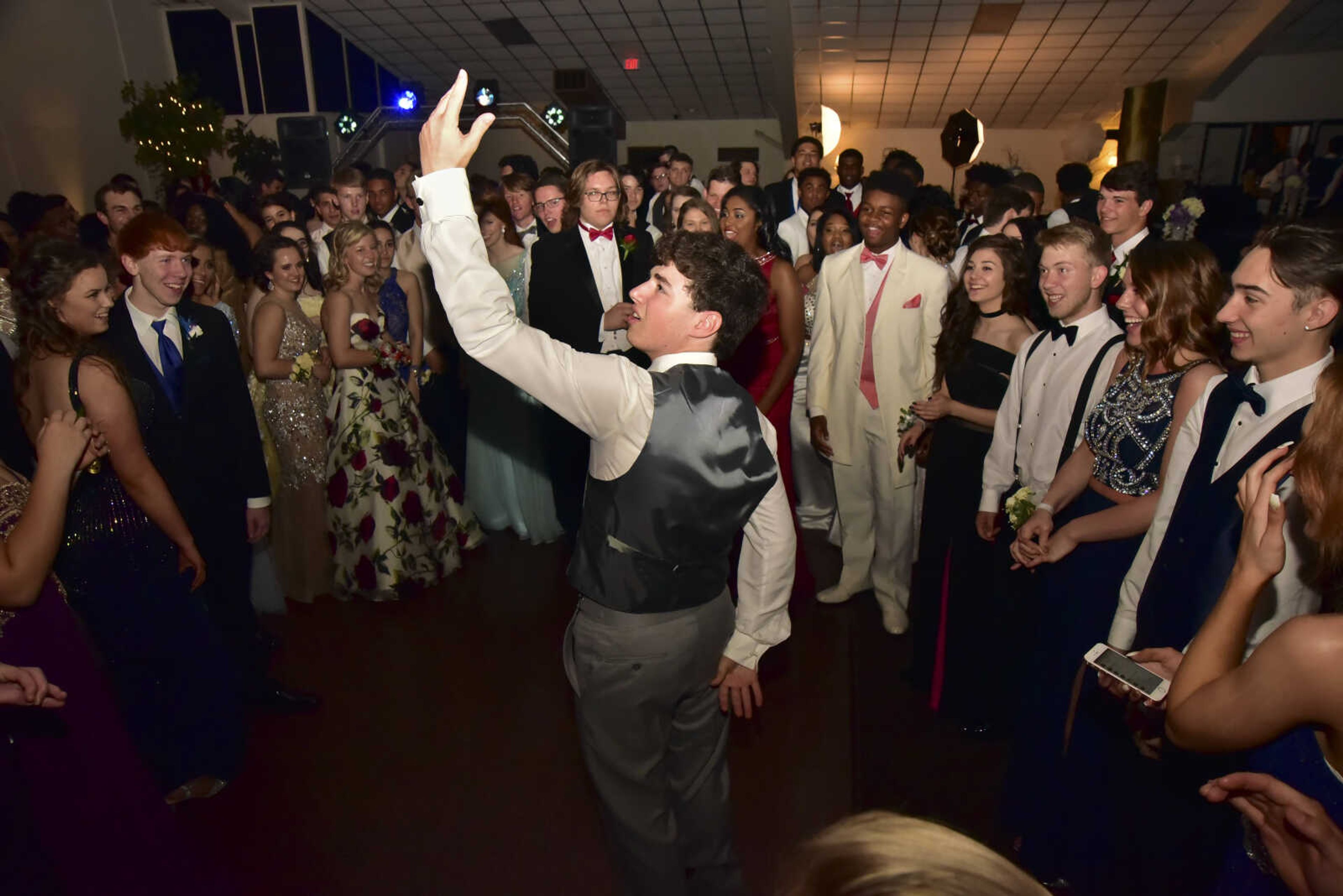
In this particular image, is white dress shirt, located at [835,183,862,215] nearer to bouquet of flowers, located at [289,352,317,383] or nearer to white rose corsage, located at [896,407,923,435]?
white rose corsage, located at [896,407,923,435]

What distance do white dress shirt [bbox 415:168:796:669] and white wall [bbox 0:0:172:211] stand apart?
9.00 meters

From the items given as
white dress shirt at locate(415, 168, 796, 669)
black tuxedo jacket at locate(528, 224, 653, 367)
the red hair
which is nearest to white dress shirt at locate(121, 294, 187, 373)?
the red hair

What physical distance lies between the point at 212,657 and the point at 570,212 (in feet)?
7.58

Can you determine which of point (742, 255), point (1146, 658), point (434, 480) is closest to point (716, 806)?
point (1146, 658)

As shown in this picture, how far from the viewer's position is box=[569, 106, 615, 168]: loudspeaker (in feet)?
33.1

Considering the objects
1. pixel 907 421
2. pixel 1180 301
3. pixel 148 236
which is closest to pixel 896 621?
pixel 907 421

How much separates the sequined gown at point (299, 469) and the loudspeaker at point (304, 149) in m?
9.21

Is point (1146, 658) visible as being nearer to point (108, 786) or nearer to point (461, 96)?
point (461, 96)

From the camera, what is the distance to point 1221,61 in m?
11.4

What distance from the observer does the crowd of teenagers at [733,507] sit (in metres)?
1.37

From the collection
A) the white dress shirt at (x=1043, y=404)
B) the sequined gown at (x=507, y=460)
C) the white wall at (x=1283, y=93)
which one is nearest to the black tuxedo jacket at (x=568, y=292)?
→ the sequined gown at (x=507, y=460)

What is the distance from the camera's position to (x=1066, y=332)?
7.45 feet

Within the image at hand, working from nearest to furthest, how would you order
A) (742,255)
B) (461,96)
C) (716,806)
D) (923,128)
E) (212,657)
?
(461,96), (742,255), (716,806), (212,657), (923,128)

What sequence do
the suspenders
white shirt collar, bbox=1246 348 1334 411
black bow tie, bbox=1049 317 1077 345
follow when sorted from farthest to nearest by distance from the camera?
black bow tie, bbox=1049 317 1077 345, the suspenders, white shirt collar, bbox=1246 348 1334 411
